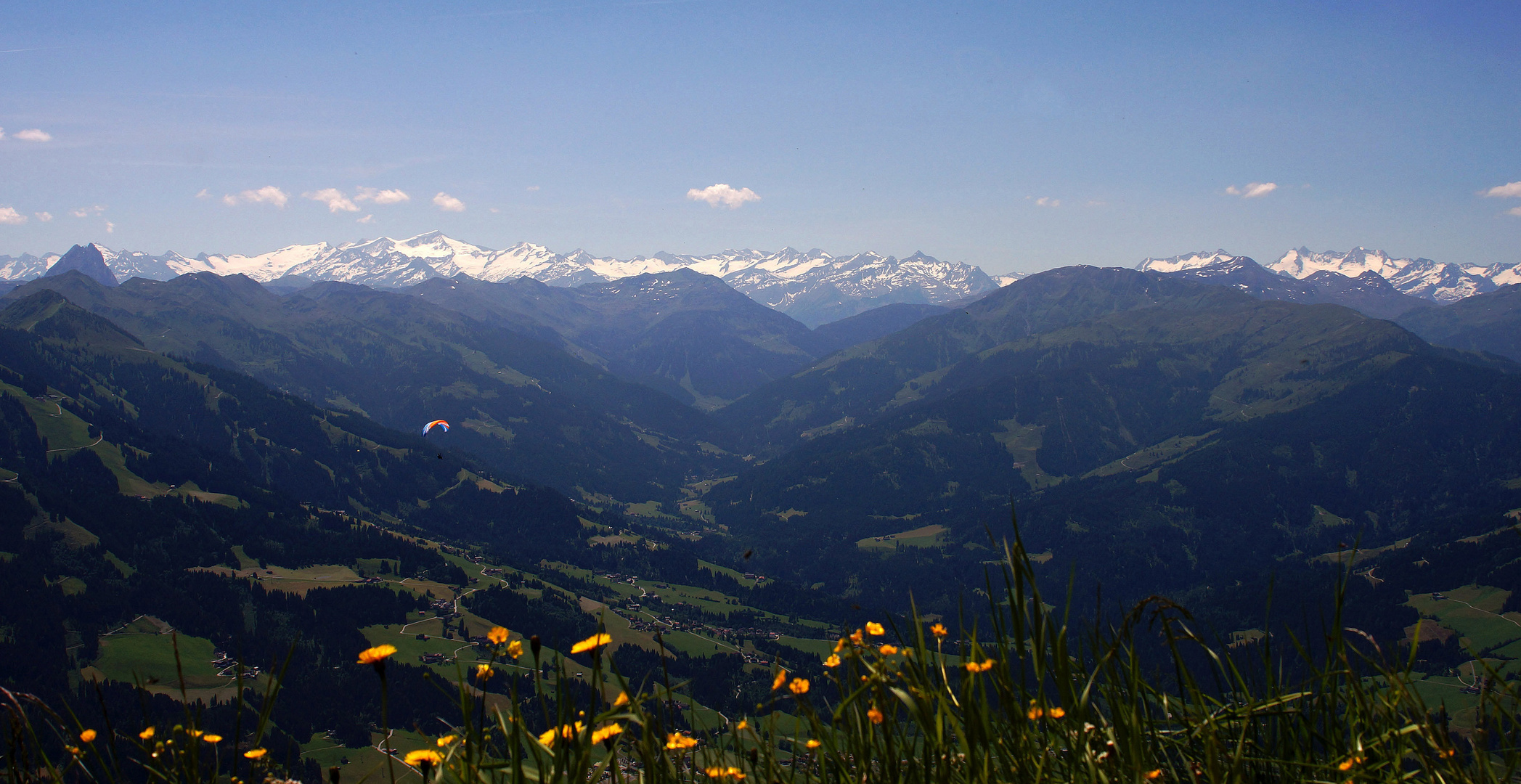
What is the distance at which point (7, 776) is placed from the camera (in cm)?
419

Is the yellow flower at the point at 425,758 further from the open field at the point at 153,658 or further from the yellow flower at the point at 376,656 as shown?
the open field at the point at 153,658

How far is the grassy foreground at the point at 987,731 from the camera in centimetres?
385

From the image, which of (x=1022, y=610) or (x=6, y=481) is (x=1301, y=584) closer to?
(x=1022, y=610)

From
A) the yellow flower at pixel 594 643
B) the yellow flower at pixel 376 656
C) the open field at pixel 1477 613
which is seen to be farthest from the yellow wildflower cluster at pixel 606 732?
the open field at pixel 1477 613

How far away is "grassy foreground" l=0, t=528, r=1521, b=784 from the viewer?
3850 millimetres

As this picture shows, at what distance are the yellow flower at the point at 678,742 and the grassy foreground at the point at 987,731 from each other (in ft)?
0.06

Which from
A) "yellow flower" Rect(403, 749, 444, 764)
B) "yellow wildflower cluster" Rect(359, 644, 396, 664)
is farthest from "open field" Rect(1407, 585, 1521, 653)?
"yellow wildflower cluster" Rect(359, 644, 396, 664)

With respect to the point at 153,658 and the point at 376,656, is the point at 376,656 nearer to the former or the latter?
the point at 376,656

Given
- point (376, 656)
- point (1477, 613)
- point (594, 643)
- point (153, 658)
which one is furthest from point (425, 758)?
point (1477, 613)

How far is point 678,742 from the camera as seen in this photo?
425cm

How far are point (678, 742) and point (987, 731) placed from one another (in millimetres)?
1665

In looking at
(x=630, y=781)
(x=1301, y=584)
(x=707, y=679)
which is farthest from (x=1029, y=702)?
(x=1301, y=584)

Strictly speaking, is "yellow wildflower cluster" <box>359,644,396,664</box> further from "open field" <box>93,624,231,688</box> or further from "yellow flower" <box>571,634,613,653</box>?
"open field" <box>93,624,231,688</box>

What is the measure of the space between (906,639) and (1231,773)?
198 cm
